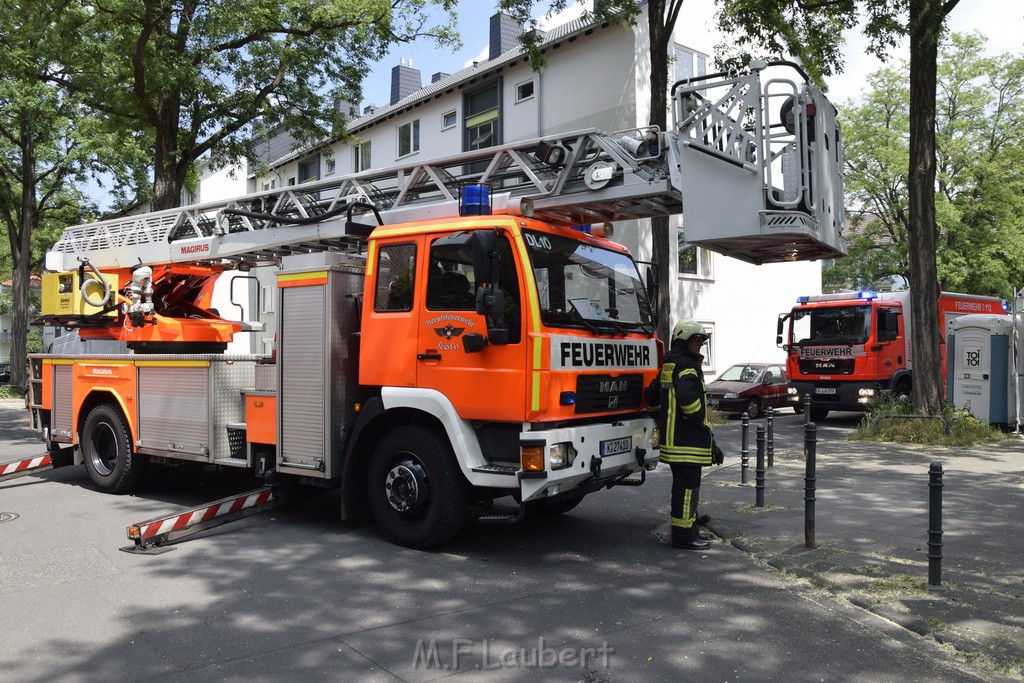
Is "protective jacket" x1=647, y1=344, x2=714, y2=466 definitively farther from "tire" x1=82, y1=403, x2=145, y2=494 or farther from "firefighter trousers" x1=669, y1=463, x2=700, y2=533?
"tire" x1=82, y1=403, x2=145, y2=494

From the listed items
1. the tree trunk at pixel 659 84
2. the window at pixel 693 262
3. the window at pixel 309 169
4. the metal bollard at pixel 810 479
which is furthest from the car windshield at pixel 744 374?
the window at pixel 309 169

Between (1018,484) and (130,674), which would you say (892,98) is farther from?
(130,674)

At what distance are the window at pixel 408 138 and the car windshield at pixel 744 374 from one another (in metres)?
13.0

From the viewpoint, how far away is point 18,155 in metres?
26.5

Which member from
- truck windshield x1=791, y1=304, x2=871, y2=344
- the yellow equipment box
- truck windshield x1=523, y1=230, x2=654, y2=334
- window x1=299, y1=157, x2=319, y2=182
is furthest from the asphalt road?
window x1=299, y1=157, x2=319, y2=182

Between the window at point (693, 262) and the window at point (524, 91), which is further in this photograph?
the window at point (524, 91)

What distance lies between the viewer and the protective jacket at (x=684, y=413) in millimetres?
6258

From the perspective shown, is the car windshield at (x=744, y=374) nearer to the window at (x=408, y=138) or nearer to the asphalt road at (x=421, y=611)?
the asphalt road at (x=421, y=611)

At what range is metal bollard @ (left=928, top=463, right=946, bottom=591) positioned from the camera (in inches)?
212

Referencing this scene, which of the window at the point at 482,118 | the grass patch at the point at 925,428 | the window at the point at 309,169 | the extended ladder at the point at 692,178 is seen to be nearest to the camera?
the extended ladder at the point at 692,178

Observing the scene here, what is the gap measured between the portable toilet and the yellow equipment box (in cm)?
1395

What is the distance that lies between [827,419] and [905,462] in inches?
317

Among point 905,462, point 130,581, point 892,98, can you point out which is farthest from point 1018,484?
point 892,98

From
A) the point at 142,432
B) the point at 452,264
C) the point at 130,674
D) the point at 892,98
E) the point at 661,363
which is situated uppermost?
the point at 892,98
